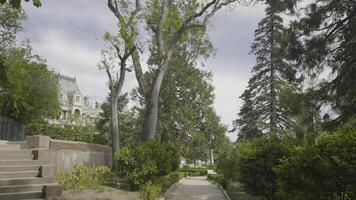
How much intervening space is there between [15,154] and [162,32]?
11.0 m

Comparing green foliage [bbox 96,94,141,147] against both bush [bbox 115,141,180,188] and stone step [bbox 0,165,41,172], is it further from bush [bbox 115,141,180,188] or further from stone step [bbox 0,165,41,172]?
stone step [bbox 0,165,41,172]

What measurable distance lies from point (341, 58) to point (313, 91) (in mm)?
1551

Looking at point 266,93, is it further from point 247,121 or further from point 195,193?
point 195,193

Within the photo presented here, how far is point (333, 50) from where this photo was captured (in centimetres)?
1319

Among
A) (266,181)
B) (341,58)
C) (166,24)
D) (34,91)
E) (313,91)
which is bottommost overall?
(266,181)

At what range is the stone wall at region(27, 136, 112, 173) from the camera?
529 inches

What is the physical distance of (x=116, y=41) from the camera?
20.6 metres

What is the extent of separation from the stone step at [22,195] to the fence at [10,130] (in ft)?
48.8

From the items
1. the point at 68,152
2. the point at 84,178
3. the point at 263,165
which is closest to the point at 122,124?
the point at 68,152

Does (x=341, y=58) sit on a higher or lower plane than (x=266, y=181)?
higher

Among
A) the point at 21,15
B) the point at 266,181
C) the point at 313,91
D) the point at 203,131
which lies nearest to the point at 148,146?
the point at 266,181

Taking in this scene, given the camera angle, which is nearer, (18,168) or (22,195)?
(22,195)

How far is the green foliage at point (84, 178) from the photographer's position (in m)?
12.3

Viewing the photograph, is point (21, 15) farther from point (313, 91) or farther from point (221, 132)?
point (221, 132)
